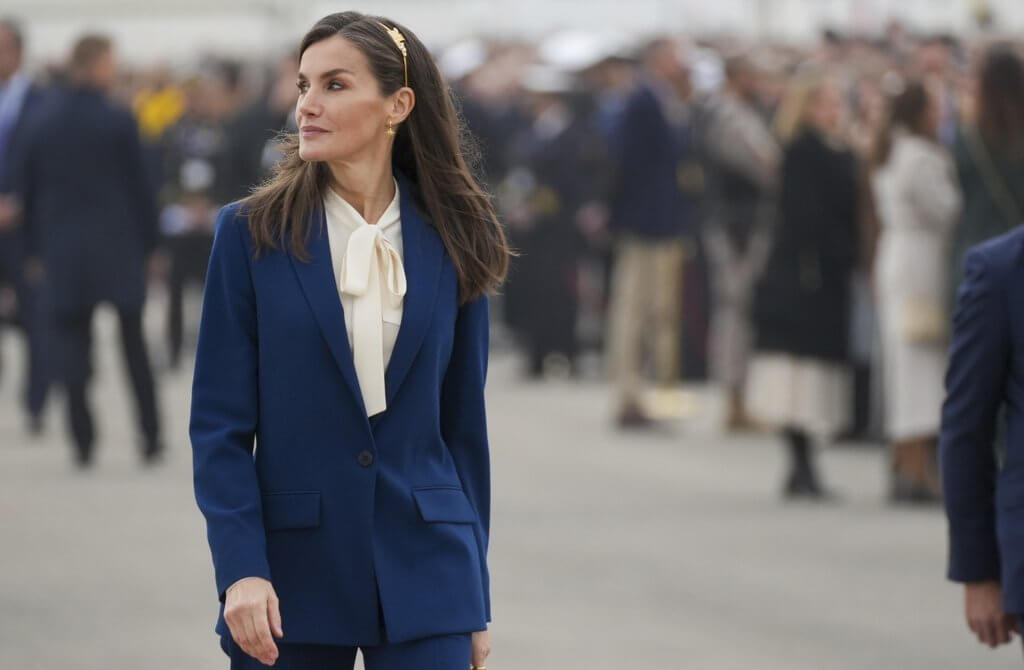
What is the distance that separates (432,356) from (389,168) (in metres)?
0.38

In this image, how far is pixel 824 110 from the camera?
1135 centimetres

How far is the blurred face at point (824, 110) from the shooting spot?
11336 millimetres

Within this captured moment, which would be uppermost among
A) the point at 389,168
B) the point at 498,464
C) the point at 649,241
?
the point at 389,168

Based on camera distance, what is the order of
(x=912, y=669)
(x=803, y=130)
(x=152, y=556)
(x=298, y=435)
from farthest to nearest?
1. (x=803, y=130)
2. (x=152, y=556)
3. (x=912, y=669)
4. (x=298, y=435)

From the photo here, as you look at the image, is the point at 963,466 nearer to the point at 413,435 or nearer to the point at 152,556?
the point at 413,435

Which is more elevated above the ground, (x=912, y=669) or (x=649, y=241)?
(x=649, y=241)

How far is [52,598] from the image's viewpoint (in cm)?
820

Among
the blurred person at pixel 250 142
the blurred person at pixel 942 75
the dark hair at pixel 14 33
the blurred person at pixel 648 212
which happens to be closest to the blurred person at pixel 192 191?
the blurred person at pixel 250 142

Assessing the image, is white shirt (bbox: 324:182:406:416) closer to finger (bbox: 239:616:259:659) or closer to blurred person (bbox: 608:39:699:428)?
finger (bbox: 239:616:259:659)

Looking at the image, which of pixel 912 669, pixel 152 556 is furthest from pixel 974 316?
pixel 152 556

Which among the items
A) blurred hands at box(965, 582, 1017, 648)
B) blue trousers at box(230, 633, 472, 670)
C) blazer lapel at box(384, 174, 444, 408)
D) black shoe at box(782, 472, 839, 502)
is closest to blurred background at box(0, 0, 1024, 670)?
black shoe at box(782, 472, 839, 502)

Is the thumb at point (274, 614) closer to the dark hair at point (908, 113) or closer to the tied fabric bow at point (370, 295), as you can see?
the tied fabric bow at point (370, 295)

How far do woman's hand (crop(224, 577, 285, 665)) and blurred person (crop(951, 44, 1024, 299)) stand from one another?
20.1 ft

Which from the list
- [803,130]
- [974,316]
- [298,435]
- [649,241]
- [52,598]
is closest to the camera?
[298,435]
